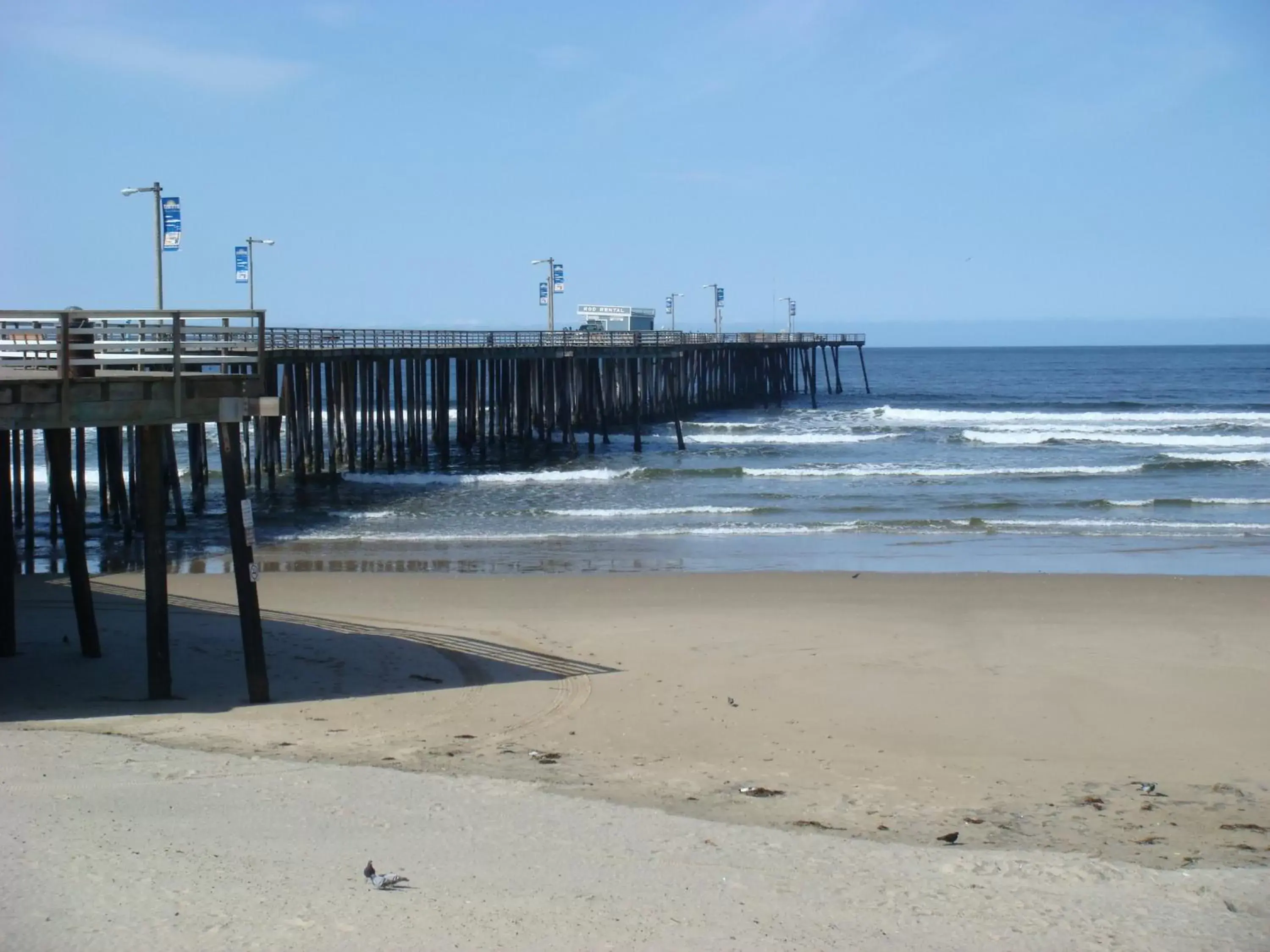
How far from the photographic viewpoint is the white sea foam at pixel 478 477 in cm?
2886

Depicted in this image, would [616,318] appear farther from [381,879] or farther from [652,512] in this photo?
[381,879]

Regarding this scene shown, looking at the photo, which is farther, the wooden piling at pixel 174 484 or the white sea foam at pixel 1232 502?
the white sea foam at pixel 1232 502

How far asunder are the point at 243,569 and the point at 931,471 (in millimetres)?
24226

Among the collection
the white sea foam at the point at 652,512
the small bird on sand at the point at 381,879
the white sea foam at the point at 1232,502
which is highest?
the white sea foam at the point at 652,512

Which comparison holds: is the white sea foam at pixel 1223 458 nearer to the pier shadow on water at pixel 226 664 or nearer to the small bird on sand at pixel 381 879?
the pier shadow on water at pixel 226 664

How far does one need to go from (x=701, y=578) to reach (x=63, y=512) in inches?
320

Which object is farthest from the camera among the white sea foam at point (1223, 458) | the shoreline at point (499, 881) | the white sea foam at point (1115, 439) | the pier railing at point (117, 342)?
the white sea foam at point (1115, 439)

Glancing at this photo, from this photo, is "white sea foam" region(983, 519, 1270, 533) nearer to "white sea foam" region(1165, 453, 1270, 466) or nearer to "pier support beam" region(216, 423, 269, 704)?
"white sea foam" region(1165, 453, 1270, 466)

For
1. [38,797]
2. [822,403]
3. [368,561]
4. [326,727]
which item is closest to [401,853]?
[38,797]

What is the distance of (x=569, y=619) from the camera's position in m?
13.7

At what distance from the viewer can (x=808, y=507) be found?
24484 millimetres

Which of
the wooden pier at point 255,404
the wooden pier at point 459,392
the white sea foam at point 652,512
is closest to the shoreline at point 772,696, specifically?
the wooden pier at point 255,404

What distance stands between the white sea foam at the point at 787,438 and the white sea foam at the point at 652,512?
15328mm

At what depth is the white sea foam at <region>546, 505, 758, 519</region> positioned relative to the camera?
77.0ft
